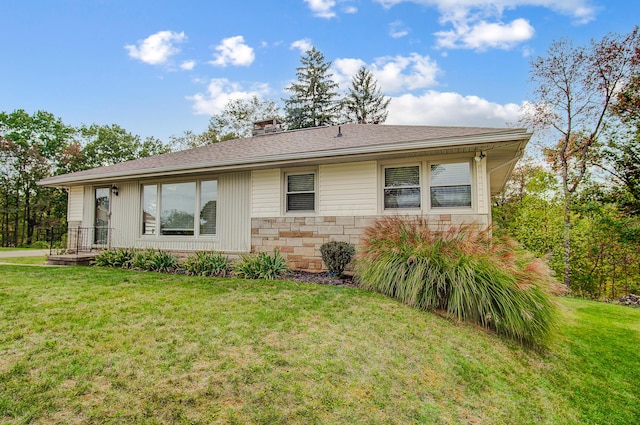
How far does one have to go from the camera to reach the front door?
364 inches

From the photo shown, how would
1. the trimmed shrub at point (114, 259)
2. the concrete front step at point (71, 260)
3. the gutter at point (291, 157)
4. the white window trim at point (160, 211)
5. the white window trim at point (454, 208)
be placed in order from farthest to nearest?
1. the white window trim at point (160, 211)
2. the concrete front step at point (71, 260)
3. the trimmed shrub at point (114, 259)
4. the white window trim at point (454, 208)
5. the gutter at point (291, 157)

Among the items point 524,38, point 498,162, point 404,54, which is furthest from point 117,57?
point 524,38

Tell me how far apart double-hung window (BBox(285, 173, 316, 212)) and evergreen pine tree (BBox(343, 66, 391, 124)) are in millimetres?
19230

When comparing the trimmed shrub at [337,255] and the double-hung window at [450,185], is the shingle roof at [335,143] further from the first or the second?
the trimmed shrub at [337,255]

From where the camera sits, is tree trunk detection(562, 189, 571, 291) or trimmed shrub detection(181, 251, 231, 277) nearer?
trimmed shrub detection(181, 251, 231, 277)

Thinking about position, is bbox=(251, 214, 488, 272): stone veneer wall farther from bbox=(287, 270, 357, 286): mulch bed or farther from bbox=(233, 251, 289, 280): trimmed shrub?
bbox=(233, 251, 289, 280): trimmed shrub

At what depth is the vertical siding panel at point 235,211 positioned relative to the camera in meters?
7.64

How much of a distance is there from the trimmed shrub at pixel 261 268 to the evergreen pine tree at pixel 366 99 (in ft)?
68.7

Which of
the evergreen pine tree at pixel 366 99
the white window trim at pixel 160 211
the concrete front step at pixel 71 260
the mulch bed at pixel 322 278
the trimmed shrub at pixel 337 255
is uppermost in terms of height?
the evergreen pine tree at pixel 366 99

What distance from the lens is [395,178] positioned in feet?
21.7

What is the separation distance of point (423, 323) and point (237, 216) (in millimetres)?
5234

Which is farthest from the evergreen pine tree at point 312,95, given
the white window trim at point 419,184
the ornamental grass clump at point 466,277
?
the ornamental grass clump at point 466,277

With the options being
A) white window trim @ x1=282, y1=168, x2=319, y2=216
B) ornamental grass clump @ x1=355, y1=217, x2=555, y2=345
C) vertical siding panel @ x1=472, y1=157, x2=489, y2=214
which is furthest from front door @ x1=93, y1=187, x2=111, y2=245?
vertical siding panel @ x1=472, y1=157, x2=489, y2=214

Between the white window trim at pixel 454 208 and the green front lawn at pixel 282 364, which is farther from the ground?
the white window trim at pixel 454 208
